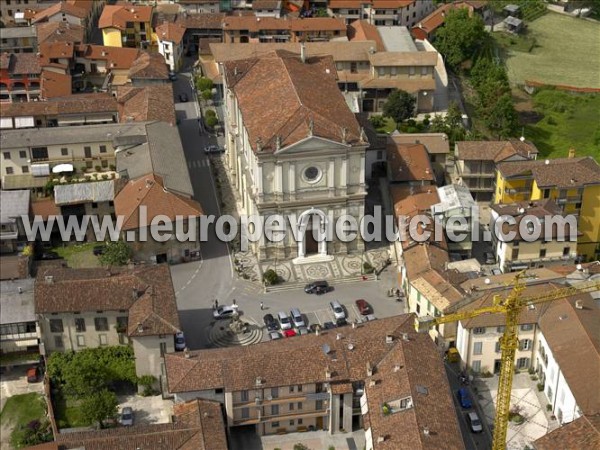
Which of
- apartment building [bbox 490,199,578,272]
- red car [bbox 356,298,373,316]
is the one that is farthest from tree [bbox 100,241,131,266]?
apartment building [bbox 490,199,578,272]

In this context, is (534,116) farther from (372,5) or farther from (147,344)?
(147,344)

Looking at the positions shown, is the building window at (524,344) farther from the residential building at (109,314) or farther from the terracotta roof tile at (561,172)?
the residential building at (109,314)

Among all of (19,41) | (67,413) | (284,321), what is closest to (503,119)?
(284,321)

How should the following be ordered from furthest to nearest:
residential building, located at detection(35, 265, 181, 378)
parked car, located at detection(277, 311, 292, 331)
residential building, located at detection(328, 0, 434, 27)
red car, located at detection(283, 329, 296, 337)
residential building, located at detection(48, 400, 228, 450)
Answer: residential building, located at detection(328, 0, 434, 27)
parked car, located at detection(277, 311, 292, 331)
red car, located at detection(283, 329, 296, 337)
residential building, located at detection(35, 265, 181, 378)
residential building, located at detection(48, 400, 228, 450)

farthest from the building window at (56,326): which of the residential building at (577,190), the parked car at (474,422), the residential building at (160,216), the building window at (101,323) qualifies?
the residential building at (577,190)

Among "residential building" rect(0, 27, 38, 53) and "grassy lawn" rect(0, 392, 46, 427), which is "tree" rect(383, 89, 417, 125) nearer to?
"residential building" rect(0, 27, 38, 53)

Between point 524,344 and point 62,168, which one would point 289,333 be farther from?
point 62,168

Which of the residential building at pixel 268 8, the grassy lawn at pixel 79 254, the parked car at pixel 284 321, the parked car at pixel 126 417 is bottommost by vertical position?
the parked car at pixel 126 417

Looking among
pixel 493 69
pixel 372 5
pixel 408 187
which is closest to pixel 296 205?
pixel 408 187
